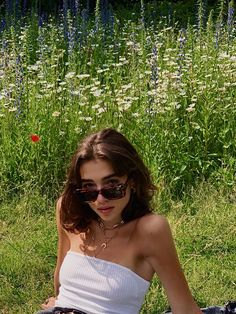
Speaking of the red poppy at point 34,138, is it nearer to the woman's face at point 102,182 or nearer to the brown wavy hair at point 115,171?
the brown wavy hair at point 115,171

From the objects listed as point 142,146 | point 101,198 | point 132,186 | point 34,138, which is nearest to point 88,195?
point 101,198

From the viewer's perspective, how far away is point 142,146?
4.88m

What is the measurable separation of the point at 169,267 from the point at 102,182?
0.36 metres

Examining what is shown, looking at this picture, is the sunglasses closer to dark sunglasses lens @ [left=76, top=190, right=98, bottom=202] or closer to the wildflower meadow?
dark sunglasses lens @ [left=76, top=190, right=98, bottom=202]

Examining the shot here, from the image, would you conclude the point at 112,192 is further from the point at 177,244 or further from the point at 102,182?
the point at 177,244

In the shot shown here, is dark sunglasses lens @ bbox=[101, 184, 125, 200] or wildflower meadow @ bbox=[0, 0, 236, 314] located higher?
dark sunglasses lens @ bbox=[101, 184, 125, 200]

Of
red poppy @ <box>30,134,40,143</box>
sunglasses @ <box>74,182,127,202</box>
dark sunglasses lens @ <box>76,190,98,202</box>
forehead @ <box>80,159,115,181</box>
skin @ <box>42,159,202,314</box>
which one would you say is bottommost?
red poppy @ <box>30,134,40,143</box>

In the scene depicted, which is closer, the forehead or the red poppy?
the forehead

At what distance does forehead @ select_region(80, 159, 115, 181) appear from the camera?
2.60 meters

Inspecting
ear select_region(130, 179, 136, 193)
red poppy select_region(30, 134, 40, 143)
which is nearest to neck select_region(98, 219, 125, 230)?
ear select_region(130, 179, 136, 193)

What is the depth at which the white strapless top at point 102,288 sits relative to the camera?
2604 mm

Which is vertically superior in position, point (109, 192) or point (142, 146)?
point (109, 192)

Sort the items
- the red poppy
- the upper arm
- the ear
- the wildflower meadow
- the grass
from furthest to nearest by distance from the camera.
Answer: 1. the red poppy
2. the wildflower meadow
3. the grass
4. the ear
5. the upper arm

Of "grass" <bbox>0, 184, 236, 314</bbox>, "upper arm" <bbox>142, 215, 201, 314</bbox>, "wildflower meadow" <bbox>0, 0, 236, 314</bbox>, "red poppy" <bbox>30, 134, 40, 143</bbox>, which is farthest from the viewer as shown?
"red poppy" <bbox>30, 134, 40, 143</bbox>
